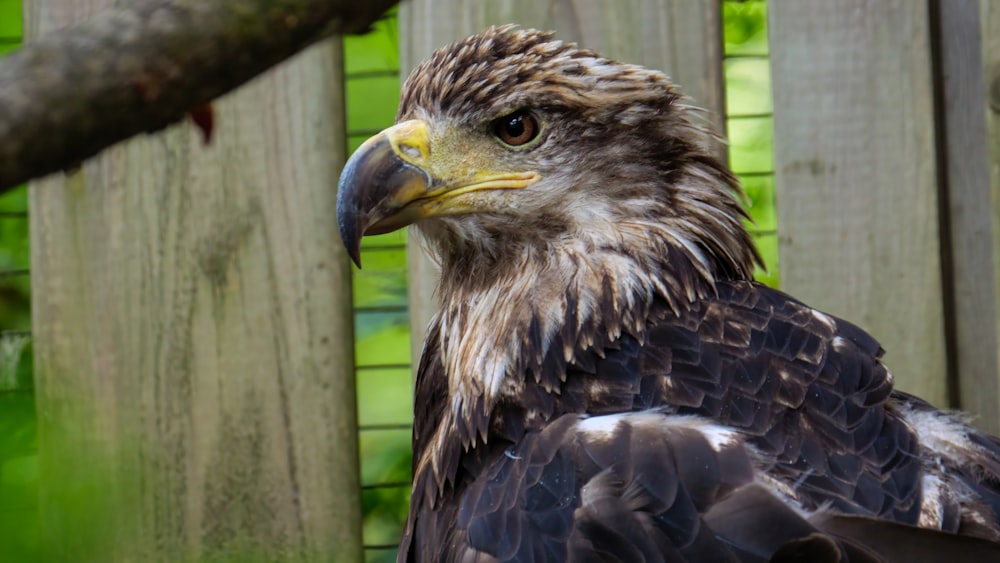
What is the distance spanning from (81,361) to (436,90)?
1.17m

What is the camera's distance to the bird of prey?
1.74m

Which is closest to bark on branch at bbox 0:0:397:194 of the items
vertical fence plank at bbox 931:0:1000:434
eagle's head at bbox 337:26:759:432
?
eagle's head at bbox 337:26:759:432

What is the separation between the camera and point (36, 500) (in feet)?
2.72

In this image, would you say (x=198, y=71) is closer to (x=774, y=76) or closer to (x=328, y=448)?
(x=328, y=448)

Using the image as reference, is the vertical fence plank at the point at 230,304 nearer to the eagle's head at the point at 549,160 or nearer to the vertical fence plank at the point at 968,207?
the eagle's head at the point at 549,160

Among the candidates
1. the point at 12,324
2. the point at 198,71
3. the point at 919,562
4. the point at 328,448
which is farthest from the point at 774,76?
the point at 12,324

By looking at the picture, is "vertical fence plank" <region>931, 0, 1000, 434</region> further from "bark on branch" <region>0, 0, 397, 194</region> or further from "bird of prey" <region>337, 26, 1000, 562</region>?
"bark on branch" <region>0, 0, 397, 194</region>

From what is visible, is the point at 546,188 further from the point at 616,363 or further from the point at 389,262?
the point at 389,262

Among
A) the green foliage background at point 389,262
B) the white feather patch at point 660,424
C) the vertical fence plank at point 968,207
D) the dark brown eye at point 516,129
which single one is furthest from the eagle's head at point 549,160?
the vertical fence plank at point 968,207

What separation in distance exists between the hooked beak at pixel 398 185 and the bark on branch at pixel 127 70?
2.69 feet

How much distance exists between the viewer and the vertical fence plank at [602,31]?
2926mm

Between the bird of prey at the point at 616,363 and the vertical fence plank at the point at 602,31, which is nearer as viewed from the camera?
the bird of prey at the point at 616,363

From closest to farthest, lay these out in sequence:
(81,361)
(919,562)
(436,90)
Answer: (919,562), (436,90), (81,361)

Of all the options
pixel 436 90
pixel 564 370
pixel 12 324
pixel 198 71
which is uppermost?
pixel 436 90
